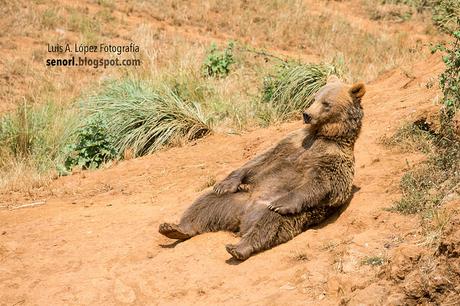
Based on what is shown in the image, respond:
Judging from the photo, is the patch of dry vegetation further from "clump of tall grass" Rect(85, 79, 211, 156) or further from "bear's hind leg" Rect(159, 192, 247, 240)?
"bear's hind leg" Rect(159, 192, 247, 240)

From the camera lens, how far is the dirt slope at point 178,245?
6152 millimetres

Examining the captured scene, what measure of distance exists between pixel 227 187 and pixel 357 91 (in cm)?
157

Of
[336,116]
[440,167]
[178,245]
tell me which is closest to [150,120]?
[178,245]

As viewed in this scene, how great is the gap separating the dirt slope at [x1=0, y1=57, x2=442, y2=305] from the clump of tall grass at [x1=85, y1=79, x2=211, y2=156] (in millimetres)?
646

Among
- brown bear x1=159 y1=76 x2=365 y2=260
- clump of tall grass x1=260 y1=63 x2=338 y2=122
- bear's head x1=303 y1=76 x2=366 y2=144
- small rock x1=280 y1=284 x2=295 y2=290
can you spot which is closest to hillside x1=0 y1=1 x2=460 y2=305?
small rock x1=280 y1=284 x2=295 y2=290

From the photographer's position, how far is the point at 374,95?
10.9 metres

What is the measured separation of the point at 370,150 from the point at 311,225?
1.84m

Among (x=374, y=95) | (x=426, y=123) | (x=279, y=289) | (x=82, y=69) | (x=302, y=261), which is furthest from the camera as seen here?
(x=82, y=69)

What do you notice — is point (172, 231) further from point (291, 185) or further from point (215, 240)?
point (291, 185)

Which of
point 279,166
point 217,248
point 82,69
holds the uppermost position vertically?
point 279,166

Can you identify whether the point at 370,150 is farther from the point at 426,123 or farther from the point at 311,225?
the point at 311,225

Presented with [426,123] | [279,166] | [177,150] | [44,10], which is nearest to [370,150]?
[426,123]

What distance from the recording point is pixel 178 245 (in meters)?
7.40

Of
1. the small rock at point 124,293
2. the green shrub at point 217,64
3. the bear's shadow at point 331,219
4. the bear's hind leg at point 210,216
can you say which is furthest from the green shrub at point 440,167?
the green shrub at point 217,64
